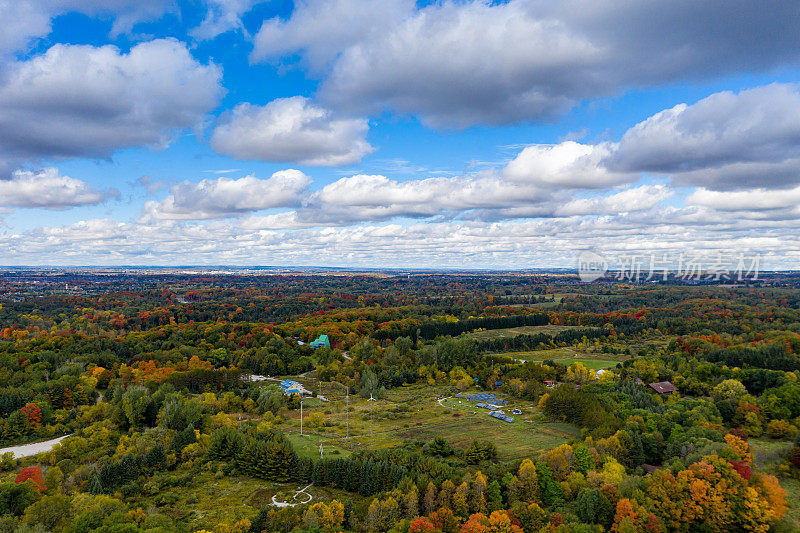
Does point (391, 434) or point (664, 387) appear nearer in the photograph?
point (391, 434)

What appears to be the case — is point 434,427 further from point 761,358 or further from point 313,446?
point 761,358

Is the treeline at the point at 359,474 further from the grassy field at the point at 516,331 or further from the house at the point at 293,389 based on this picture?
the grassy field at the point at 516,331

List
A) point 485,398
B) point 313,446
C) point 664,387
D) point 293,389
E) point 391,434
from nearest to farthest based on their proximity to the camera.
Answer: point 313,446, point 391,434, point 664,387, point 485,398, point 293,389

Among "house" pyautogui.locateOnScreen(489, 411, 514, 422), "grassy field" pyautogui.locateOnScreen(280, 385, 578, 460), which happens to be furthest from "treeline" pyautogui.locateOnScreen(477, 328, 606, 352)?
"house" pyautogui.locateOnScreen(489, 411, 514, 422)

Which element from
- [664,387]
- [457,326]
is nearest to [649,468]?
[664,387]

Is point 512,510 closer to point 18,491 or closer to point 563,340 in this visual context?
point 18,491

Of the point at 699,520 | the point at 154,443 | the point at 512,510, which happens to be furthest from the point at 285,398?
the point at 699,520

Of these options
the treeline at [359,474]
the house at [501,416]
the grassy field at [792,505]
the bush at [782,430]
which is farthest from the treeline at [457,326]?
the grassy field at [792,505]
